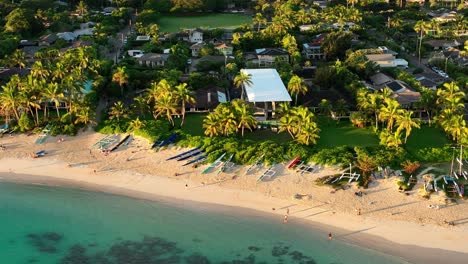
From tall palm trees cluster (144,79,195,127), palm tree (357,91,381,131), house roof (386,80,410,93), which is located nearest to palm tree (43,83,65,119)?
tall palm trees cluster (144,79,195,127)

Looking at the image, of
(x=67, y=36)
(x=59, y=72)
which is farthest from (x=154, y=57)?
(x=67, y=36)

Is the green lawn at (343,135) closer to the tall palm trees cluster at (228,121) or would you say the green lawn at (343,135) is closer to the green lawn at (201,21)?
the tall palm trees cluster at (228,121)

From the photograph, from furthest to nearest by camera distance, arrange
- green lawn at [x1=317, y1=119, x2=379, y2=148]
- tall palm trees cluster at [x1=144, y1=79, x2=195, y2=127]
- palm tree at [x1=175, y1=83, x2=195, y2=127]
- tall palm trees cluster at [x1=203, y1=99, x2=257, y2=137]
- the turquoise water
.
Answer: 1. palm tree at [x1=175, y1=83, x2=195, y2=127]
2. tall palm trees cluster at [x1=144, y1=79, x2=195, y2=127]
3. green lawn at [x1=317, y1=119, x2=379, y2=148]
4. tall palm trees cluster at [x1=203, y1=99, x2=257, y2=137]
5. the turquoise water

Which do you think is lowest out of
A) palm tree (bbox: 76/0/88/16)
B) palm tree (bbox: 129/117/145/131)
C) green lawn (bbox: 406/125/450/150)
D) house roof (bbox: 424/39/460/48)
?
green lawn (bbox: 406/125/450/150)

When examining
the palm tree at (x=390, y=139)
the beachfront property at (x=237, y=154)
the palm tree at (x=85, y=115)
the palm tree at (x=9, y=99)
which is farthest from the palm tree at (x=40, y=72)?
the palm tree at (x=390, y=139)

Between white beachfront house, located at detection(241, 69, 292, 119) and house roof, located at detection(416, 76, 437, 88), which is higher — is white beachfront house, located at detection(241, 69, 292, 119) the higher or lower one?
the higher one

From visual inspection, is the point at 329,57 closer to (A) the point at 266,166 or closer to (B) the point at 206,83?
(B) the point at 206,83

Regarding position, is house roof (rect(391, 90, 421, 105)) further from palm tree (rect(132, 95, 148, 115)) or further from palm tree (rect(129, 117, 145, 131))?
palm tree (rect(129, 117, 145, 131))
